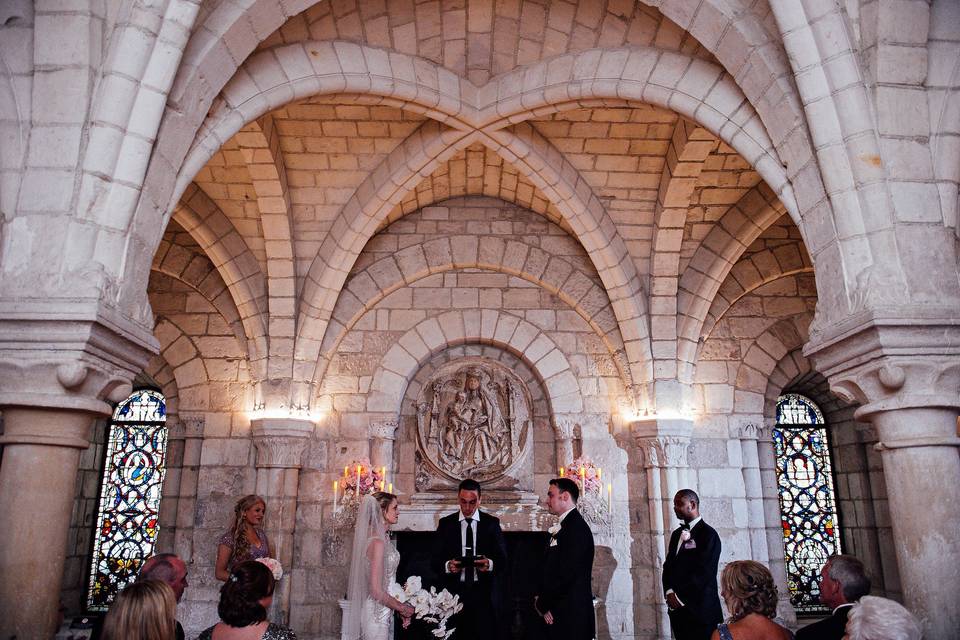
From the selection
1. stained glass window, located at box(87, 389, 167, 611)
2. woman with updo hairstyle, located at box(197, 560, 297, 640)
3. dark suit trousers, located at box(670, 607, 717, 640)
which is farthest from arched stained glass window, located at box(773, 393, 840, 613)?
stained glass window, located at box(87, 389, 167, 611)

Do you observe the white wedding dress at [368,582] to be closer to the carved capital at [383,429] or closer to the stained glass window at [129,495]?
the carved capital at [383,429]

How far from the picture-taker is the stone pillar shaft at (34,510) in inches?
109

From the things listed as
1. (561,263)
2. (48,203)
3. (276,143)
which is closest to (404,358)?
(561,263)

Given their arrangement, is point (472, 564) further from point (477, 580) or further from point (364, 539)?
point (364, 539)

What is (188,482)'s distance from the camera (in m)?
6.65

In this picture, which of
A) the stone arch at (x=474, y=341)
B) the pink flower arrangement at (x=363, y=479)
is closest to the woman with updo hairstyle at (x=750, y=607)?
the pink flower arrangement at (x=363, y=479)

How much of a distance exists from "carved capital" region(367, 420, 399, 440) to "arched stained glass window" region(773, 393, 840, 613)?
13.2 ft

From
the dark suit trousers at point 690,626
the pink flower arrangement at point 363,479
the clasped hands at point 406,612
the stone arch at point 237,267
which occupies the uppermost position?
the stone arch at point 237,267

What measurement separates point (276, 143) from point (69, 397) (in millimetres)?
3518

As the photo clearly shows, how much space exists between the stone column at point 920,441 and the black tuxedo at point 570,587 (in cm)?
151

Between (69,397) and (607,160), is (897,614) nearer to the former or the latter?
(69,397)

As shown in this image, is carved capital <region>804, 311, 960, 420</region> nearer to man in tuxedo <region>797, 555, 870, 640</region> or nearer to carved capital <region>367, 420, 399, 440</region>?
man in tuxedo <region>797, 555, 870, 640</region>

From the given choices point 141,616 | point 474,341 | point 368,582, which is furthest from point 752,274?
point 141,616

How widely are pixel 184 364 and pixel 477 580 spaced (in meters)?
4.30
